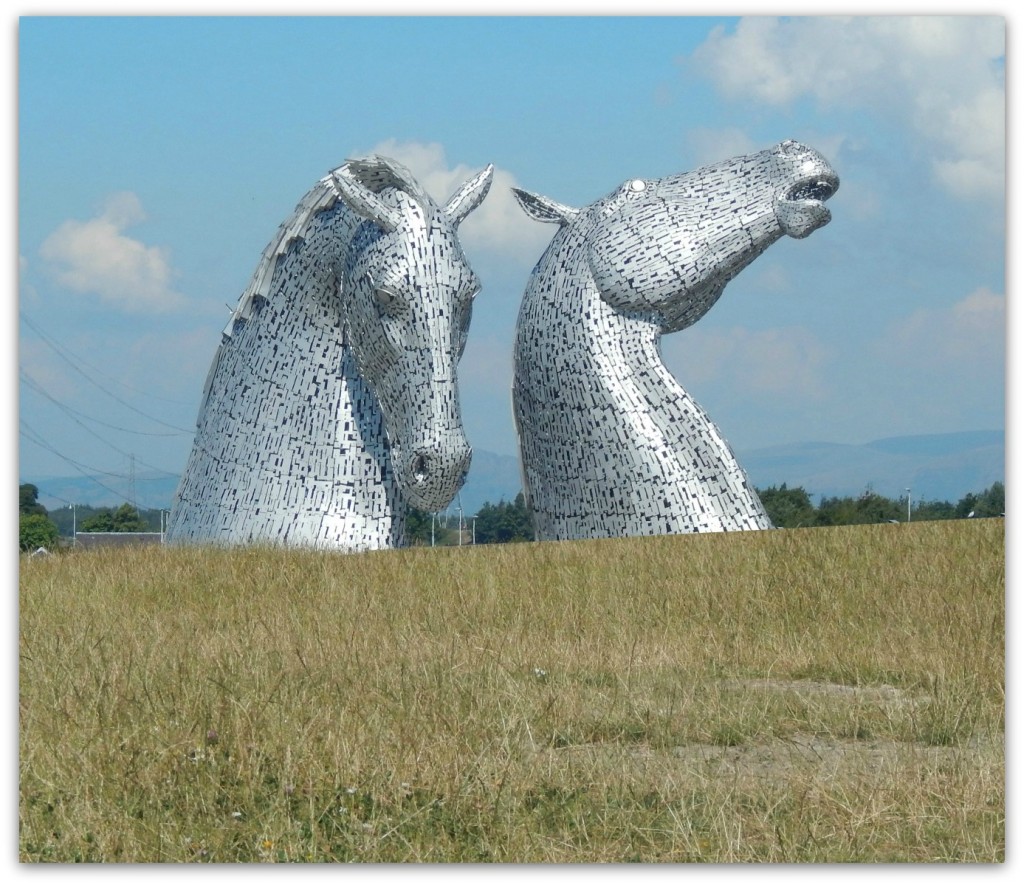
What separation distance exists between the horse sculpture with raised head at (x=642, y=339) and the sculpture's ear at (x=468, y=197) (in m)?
1.14

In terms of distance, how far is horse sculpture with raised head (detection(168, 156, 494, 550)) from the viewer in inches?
296

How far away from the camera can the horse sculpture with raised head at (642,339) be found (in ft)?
29.2

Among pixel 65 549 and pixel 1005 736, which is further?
pixel 65 549

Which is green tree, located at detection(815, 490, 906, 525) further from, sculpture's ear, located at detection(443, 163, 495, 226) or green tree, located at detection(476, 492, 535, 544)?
sculpture's ear, located at detection(443, 163, 495, 226)

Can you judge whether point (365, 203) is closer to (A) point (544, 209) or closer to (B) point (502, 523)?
(A) point (544, 209)

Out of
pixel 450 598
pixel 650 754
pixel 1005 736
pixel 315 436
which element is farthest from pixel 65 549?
pixel 1005 736

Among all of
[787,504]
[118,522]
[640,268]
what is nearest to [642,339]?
[640,268]

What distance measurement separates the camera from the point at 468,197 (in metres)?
8.06

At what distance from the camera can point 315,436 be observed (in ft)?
26.9

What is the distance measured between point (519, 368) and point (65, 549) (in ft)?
9.90

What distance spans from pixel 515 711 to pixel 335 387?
12.9 feet

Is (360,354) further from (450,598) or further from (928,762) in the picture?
(928,762)

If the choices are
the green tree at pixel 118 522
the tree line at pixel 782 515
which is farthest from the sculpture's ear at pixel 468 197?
the green tree at pixel 118 522

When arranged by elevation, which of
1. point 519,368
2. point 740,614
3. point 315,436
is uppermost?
point 519,368
